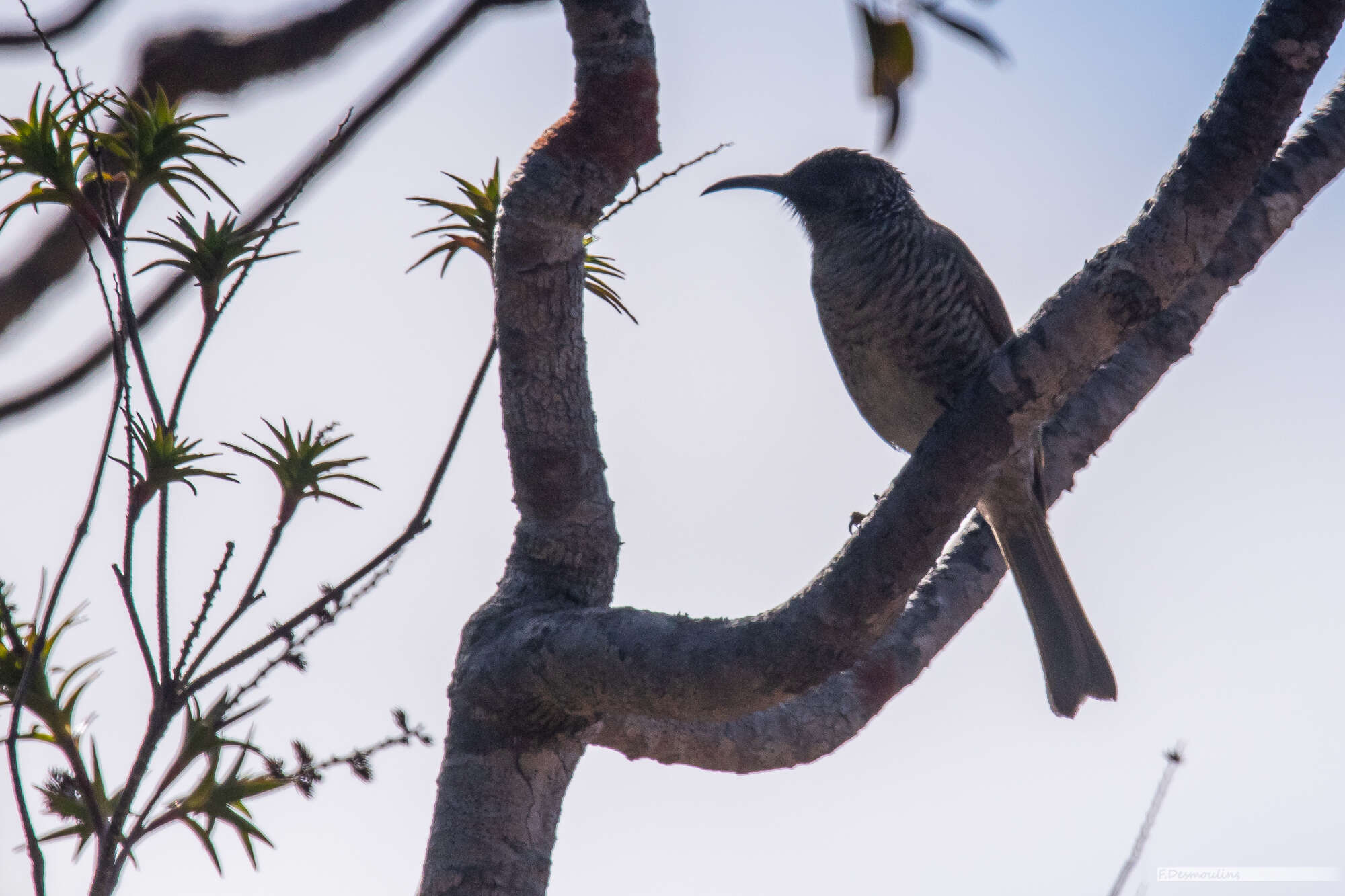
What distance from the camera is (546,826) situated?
8.48 feet

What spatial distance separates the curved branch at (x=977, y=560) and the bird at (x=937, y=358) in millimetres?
178

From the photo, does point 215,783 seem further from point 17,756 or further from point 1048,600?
point 1048,600

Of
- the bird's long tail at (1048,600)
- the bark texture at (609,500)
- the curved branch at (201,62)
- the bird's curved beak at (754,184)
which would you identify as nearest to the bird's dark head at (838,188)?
the bird's curved beak at (754,184)

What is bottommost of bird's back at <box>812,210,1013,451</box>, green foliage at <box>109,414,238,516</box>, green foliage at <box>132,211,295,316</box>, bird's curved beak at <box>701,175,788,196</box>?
green foliage at <box>109,414,238,516</box>

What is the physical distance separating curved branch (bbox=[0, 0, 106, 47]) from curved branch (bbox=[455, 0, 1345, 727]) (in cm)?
215

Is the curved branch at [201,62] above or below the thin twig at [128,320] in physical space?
above

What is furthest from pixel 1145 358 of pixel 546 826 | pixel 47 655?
pixel 47 655

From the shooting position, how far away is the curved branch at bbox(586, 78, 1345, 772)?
327 centimetres

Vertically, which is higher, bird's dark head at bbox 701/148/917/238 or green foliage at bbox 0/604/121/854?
bird's dark head at bbox 701/148/917/238

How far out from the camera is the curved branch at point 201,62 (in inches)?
123

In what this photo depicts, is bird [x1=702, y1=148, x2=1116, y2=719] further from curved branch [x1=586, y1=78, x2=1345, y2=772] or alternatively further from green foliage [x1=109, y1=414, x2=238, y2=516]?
green foliage [x1=109, y1=414, x2=238, y2=516]

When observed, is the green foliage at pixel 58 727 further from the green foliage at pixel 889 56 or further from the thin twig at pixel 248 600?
the green foliage at pixel 889 56

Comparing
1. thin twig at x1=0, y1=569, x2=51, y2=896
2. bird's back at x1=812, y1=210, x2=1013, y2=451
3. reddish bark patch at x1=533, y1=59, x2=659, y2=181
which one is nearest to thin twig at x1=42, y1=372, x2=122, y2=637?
thin twig at x1=0, y1=569, x2=51, y2=896

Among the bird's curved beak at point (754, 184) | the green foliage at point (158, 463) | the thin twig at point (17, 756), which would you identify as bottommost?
the thin twig at point (17, 756)
